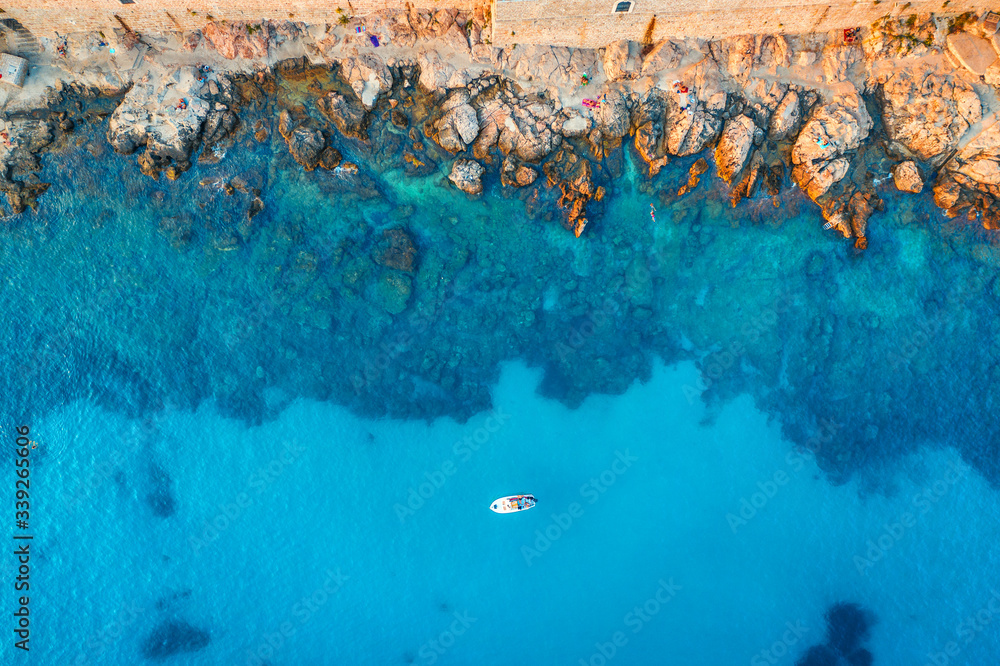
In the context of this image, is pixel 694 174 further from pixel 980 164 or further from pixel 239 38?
pixel 239 38

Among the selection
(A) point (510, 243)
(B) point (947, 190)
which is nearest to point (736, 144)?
(B) point (947, 190)

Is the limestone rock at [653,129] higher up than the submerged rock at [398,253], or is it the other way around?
the limestone rock at [653,129]

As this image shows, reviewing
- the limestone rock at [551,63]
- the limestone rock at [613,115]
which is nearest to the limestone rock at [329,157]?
the limestone rock at [551,63]

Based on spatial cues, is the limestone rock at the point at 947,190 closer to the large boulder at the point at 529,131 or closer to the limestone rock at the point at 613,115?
the limestone rock at the point at 613,115

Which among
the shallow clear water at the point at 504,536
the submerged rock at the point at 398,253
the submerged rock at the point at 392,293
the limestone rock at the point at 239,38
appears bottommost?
the shallow clear water at the point at 504,536

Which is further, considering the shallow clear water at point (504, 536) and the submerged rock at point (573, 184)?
the submerged rock at point (573, 184)

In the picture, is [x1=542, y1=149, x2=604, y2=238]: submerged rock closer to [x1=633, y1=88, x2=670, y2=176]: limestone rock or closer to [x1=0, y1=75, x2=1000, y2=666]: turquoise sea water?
[x1=0, y1=75, x2=1000, y2=666]: turquoise sea water

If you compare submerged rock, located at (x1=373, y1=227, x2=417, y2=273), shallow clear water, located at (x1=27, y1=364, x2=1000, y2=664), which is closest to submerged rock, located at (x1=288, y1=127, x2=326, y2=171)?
submerged rock, located at (x1=373, y1=227, x2=417, y2=273)
